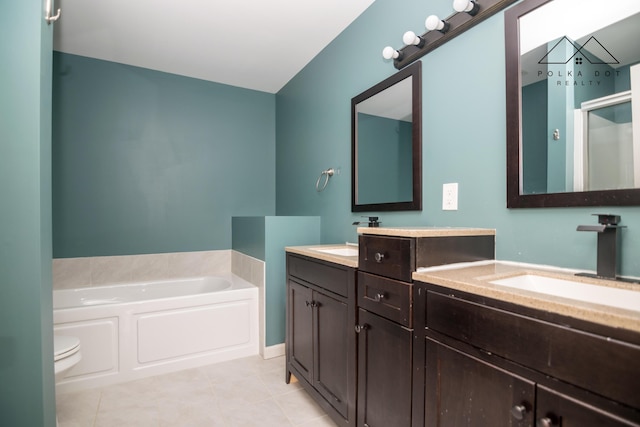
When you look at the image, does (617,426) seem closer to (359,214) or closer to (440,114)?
(440,114)

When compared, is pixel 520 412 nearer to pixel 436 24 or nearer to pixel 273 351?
pixel 436 24

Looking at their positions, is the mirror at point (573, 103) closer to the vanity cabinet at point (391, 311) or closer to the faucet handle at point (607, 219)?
the faucet handle at point (607, 219)

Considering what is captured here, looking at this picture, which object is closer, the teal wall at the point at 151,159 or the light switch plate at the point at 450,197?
the light switch plate at the point at 450,197

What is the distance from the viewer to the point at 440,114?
1.65 m

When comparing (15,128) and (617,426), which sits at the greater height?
(15,128)

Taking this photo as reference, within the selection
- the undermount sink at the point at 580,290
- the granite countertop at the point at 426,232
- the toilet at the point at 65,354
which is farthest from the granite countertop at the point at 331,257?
the toilet at the point at 65,354

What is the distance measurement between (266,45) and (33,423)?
8.90 ft

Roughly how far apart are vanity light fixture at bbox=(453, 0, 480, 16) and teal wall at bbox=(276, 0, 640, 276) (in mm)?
68

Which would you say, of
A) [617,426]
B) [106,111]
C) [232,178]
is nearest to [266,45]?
[232,178]

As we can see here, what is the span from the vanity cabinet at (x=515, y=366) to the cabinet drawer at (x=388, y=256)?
0.10 meters

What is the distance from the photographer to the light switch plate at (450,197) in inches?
61.9

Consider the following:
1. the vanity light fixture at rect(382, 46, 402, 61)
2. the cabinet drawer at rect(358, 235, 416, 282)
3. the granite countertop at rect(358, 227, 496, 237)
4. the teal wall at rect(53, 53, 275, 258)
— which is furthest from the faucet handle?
the teal wall at rect(53, 53, 275, 258)

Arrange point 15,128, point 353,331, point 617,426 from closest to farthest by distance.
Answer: point 617,426 < point 15,128 < point 353,331

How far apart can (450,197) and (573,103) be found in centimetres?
60
